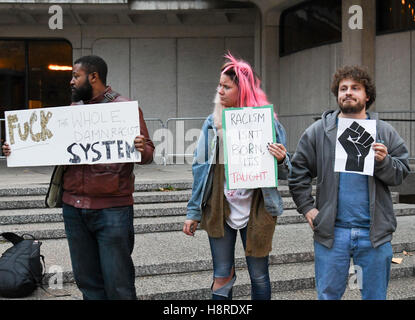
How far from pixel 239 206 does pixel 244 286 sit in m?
1.87

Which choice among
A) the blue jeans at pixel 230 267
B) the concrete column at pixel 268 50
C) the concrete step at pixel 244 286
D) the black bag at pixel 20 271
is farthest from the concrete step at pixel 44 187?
the concrete column at pixel 268 50

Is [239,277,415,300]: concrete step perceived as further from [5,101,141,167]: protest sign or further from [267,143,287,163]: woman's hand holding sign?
[267,143,287,163]: woman's hand holding sign

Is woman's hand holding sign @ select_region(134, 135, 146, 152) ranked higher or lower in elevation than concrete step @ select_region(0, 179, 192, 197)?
higher

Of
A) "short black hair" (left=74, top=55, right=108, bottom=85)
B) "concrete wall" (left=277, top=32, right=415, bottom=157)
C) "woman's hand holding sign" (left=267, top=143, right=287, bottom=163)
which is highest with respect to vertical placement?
"concrete wall" (left=277, top=32, right=415, bottom=157)

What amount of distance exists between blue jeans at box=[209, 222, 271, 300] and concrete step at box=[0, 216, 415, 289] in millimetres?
2022

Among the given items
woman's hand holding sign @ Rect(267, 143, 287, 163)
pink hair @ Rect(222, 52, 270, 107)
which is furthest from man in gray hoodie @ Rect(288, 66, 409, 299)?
pink hair @ Rect(222, 52, 270, 107)

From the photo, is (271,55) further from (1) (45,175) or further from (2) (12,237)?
(2) (12,237)

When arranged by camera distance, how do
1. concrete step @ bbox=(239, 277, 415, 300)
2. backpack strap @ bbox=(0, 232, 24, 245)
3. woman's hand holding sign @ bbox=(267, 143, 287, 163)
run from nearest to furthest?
1. woman's hand holding sign @ bbox=(267, 143, 287, 163)
2. backpack strap @ bbox=(0, 232, 24, 245)
3. concrete step @ bbox=(239, 277, 415, 300)

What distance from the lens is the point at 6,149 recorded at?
369 centimetres

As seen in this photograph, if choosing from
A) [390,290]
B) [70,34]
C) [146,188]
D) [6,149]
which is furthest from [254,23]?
[6,149]

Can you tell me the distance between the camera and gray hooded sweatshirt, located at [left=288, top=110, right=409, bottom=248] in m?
3.16

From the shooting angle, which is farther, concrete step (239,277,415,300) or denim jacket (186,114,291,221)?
concrete step (239,277,415,300)

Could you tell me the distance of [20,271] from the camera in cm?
465
